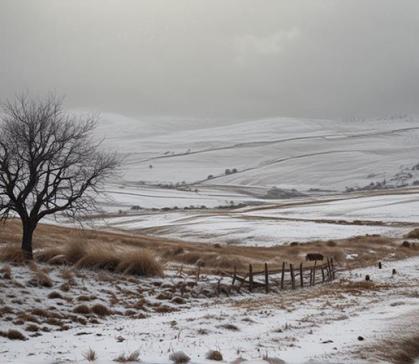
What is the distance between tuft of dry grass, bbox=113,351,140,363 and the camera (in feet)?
27.9

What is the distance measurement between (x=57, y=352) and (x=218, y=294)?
10781 mm

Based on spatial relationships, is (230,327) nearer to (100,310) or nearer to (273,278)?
(100,310)

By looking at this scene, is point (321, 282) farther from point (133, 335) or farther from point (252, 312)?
point (133, 335)

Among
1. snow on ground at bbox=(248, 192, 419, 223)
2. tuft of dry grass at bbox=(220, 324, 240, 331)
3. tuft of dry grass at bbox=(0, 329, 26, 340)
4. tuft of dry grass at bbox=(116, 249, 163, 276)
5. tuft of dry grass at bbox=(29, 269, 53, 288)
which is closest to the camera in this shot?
tuft of dry grass at bbox=(0, 329, 26, 340)

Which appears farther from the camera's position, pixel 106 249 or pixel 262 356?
pixel 106 249

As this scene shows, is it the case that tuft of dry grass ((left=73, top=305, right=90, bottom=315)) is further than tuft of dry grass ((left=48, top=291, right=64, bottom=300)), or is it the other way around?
tuft of dry grass ((left=48, top=291, right=64, bottom=300))

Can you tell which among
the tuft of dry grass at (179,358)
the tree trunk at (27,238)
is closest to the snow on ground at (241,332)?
the tuft of dry grass at (179,358)

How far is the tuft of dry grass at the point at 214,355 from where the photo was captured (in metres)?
8.79

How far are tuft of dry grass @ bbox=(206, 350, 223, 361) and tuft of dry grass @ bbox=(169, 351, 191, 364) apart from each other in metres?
0.37

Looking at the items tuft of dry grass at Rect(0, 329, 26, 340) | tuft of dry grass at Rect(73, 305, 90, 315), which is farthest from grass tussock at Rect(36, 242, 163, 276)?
tuft of dry grass at Rect(0, 329, 26, 340)

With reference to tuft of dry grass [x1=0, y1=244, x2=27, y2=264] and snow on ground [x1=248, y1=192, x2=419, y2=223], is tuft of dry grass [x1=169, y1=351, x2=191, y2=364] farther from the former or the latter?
snow on ground [x1=248, y1=192, x2=419, y2=223]

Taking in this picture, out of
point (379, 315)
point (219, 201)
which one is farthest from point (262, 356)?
point (219, 201)

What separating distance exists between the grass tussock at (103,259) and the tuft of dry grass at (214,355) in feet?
38.0

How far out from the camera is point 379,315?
12.9m
